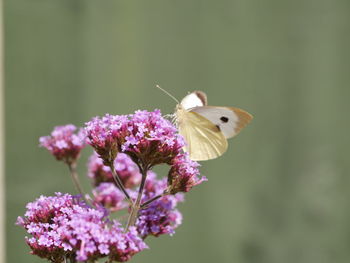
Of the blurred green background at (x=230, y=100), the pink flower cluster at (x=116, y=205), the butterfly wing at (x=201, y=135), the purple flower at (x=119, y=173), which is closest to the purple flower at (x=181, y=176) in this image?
the pink flower cluster at (x=116, y=205)

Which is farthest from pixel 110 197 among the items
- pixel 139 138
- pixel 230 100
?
pixel 230 100

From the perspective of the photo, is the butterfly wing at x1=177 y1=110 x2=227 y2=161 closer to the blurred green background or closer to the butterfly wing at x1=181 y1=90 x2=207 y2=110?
the butterfly wing at x1=181 y1=90 x2=207 y2=110

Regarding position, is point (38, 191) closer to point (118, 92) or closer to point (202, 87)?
point (118, 92)

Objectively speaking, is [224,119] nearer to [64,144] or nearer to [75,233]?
[64,144]

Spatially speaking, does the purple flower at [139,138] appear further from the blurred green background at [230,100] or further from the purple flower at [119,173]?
the blurred green background at [230,100]

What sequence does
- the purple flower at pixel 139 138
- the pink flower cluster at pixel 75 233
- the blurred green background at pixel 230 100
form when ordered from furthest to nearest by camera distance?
1. the blurred green background at pixel 230 100
2. the purple flower at pixel 139 138
3. the pink flower cluster at pixel 75 233
